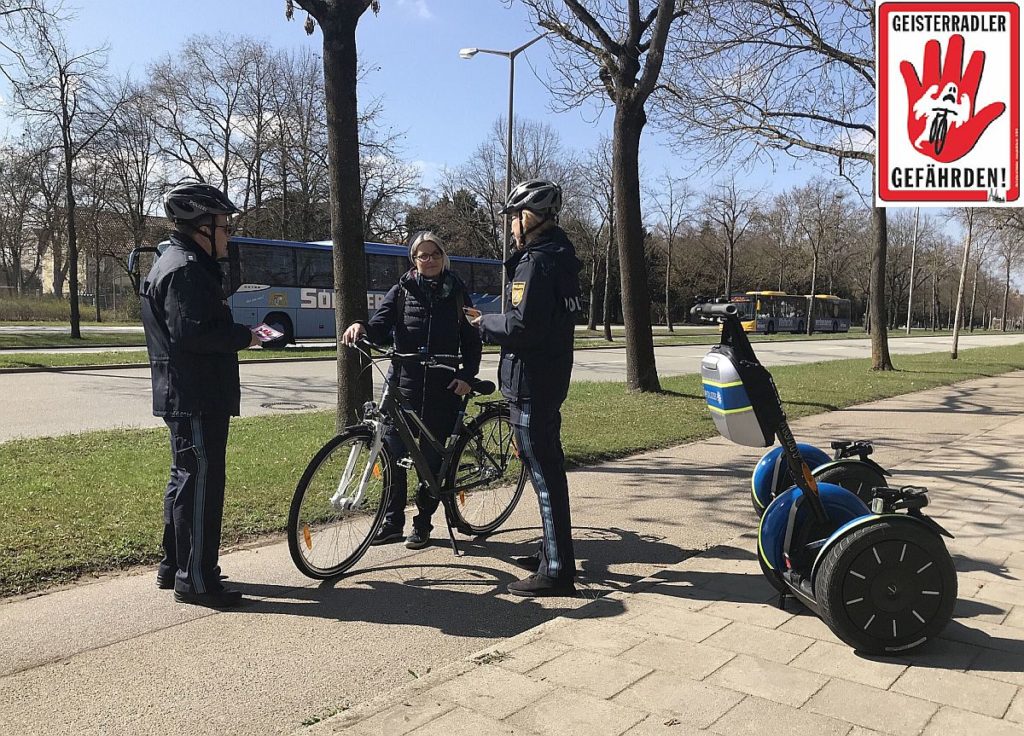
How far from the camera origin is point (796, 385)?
49.7ft

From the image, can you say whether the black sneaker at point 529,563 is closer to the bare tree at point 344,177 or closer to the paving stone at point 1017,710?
the paving stone at point 1017,710

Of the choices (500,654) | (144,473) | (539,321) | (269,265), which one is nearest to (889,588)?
(500,654)

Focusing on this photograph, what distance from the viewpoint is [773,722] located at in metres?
2.65

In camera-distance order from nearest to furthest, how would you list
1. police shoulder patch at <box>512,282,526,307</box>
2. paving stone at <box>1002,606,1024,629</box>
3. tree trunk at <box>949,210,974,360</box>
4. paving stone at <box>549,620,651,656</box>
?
paving stone at <box>549,620,651,656</box>
paving stone at <box>1002,606,1024,629</box>
police shoulder patch at <box>512,282,526,307</box>
tree trunk at <box>949,210,974,360</box>

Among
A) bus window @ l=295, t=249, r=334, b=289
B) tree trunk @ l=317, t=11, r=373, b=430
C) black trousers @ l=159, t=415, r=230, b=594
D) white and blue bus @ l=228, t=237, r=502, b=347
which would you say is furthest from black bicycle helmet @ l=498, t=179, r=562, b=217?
bus window @ l=295, t=249, r=334, b=289

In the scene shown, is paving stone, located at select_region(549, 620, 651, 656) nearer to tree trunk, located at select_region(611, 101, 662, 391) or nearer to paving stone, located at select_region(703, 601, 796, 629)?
paving stone, located at select_region(703, 601, 796, 629)

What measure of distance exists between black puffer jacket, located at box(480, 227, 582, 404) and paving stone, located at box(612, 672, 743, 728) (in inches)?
59.8

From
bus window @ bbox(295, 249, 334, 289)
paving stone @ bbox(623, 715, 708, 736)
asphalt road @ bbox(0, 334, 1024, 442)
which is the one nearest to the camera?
paving stone @ bbox(623, 715, 708, 736)

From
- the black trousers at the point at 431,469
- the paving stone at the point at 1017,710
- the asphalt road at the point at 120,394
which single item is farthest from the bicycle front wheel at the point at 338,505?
the asphalt road at the point at 120,394

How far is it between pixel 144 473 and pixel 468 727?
4.63 meters

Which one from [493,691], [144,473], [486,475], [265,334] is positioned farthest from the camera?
[144,473]

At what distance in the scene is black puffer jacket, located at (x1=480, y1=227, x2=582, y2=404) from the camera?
3.84 metres

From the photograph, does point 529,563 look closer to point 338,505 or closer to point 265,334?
point 338,505

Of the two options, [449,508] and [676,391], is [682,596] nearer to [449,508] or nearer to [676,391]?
[449,508]
